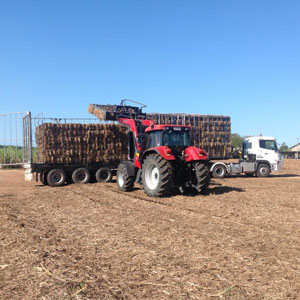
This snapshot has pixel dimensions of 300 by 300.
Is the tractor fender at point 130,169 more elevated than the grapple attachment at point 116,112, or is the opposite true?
the grapple attachment at point 116,112

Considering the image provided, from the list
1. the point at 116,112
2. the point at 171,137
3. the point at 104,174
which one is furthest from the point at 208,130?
the point at 171,137

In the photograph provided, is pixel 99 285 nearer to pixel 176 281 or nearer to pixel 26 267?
pixel 176 281

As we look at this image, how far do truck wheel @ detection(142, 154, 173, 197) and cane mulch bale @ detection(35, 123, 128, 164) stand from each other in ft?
17.9

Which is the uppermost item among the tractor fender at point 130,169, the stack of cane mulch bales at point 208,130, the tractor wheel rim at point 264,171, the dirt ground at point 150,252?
the stack of cane mulch bales at point 208,130

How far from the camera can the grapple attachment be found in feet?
47.2

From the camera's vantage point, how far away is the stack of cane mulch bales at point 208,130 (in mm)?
18172

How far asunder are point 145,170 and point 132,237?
5.30 m

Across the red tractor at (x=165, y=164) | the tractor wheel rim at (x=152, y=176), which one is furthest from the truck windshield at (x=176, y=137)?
the tractor wheel rim at (x=152, y=176)

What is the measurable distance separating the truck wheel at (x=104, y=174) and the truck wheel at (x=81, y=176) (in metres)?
0.52

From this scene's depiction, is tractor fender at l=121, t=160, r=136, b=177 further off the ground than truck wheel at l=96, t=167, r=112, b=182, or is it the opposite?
tractor fender at l=121, t=160, r=136, b=177

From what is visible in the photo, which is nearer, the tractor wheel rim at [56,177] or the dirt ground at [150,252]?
the dirt ground at [150,252]

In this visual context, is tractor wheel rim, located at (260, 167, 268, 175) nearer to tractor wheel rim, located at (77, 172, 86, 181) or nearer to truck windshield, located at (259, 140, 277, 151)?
truck windshield, located at (259, 140, 277, 151)

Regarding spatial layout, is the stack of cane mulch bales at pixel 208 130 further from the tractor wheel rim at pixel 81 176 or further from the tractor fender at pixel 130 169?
the tractor fender at pixel 130 169

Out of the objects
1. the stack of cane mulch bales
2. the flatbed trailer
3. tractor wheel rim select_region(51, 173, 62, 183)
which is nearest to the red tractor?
the flatbed trailer
